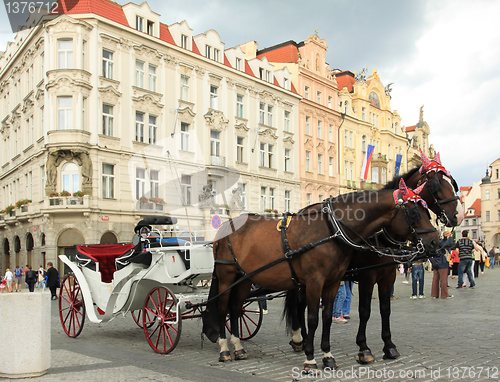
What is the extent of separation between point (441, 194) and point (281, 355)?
10.1 feet

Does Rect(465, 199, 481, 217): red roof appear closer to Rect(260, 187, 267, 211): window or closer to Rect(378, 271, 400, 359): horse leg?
Rect(260, 187, 267, 211): window

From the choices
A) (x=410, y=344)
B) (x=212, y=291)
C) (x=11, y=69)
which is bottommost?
(x=410, y=344)

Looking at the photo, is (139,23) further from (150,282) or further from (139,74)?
(150,282)

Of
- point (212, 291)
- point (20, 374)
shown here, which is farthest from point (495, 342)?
point (20, 374)

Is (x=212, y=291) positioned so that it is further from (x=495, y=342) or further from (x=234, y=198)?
(x=495, y=342)

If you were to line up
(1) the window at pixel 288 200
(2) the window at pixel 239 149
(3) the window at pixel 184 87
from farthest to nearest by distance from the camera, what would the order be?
(1) the window at pixel 288 200, (2) the window at pixel 239 149, (3) the window at pixel 184 87

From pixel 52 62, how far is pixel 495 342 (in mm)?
24710

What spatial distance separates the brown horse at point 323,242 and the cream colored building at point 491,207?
81923 millimetres

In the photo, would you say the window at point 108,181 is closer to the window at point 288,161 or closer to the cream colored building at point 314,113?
the window at point 288,161

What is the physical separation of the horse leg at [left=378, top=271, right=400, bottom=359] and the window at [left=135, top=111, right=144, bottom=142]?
23.2m

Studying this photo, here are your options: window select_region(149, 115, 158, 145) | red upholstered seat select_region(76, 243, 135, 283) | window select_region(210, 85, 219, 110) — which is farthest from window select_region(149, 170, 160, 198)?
window select_region(210, 85, 219, 110)

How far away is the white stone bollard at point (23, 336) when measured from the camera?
19.1 feet

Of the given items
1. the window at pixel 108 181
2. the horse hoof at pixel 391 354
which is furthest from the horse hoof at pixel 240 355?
the window at pixel 108 181

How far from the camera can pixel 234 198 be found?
8.22 metres
